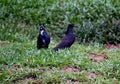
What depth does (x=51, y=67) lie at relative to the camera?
8.03 metres

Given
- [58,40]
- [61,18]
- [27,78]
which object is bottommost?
[58,40]

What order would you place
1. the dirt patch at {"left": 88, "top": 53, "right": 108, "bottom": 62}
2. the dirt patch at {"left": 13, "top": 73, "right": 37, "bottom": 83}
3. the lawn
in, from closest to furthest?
the dirt patch at {"left": 13, "top": 73, "right": 37, "bottom": 83}
the lawn
the dirt patch at {"left": 88, "top": 53, "right": 108, "bottom": 62}

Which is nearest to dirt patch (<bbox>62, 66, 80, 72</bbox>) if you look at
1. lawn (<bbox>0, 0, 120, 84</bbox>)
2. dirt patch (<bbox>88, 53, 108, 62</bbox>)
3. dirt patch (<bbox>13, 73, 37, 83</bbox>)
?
lawn (<bbox>0, 0, 120, 84</bbox>)

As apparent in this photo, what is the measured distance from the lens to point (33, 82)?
284 inches

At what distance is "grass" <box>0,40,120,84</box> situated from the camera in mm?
7395

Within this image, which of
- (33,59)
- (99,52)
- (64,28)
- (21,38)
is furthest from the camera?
(64,28)

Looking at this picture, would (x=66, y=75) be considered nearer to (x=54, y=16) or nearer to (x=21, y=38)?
(x=21, y=38)

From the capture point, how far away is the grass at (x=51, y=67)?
739 centimetres

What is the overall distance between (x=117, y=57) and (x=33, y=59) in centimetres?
211

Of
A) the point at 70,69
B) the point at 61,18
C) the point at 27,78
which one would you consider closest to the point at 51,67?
the point at 70,69

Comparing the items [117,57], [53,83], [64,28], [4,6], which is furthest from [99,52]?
[4,6]

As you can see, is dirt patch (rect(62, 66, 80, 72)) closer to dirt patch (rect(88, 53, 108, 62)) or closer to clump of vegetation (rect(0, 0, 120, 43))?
dirt patch (rect(88, 53, 108, 62))

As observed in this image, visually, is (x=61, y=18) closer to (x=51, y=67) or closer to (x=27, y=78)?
(x=51, y=67)

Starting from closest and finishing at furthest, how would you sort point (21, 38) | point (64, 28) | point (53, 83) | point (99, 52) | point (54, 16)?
point (53, 83)
point (99, 52)
point (21, 38)
point (64, 28)
point (54, 16)
